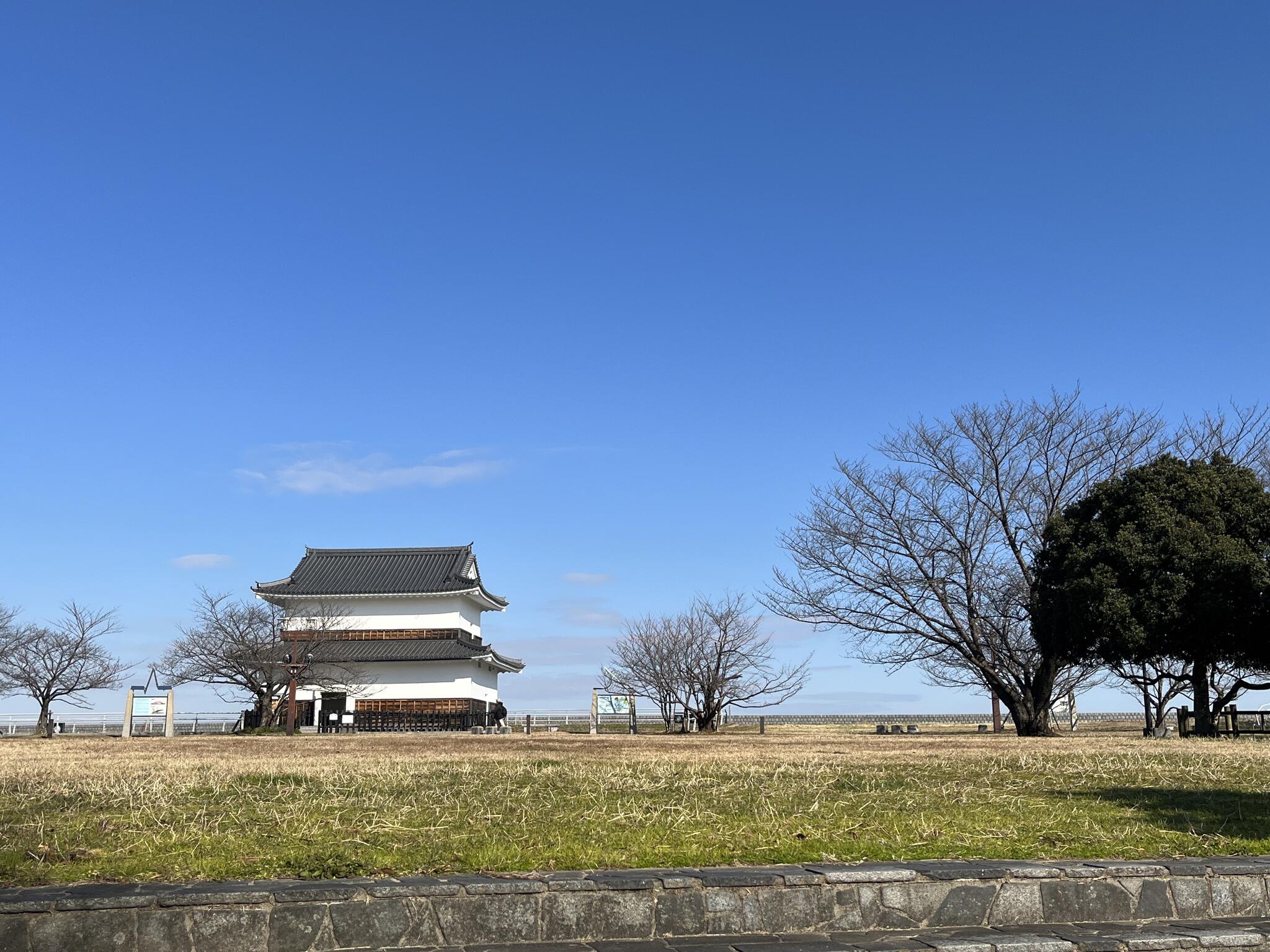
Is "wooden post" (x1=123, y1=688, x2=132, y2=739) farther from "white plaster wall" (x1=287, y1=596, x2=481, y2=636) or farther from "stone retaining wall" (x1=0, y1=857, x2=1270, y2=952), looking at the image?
"stone retaining wall" (x1=0, y1=857, x2=1270, y2=952)

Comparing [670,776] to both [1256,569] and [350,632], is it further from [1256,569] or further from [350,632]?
[350,632]

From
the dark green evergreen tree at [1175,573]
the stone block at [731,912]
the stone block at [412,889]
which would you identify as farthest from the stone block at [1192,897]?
the dark green evergreen tree at [1175,573]

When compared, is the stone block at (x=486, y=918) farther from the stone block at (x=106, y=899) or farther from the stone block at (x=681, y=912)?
the stone block at (x=106, y=899)

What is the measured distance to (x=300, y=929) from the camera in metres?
5.32

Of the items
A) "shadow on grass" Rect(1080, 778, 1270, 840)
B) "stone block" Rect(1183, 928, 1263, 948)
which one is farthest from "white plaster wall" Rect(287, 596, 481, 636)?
"stone block" Rect(1183, 928, 1263, 948)

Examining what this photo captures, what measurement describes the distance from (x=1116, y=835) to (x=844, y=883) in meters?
2.73

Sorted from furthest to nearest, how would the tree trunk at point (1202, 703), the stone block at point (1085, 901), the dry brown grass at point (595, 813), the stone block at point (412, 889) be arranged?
the tree trunk at point (1202, 703)
the dry brown grass at point (595, 813)
the stone block at point (1085, 901)
the stone block at point (412, 889)

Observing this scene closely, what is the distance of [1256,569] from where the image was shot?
25453 mm

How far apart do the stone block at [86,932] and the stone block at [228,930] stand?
0.29 metres

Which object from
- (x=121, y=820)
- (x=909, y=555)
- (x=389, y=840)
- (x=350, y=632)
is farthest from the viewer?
(x=350, y=632)

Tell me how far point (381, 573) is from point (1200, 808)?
159ft

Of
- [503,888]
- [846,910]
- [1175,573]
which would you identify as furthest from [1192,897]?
[1175,573]

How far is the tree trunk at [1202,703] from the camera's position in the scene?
28.2 metres

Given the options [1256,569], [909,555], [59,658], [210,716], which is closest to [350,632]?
[59,658]
